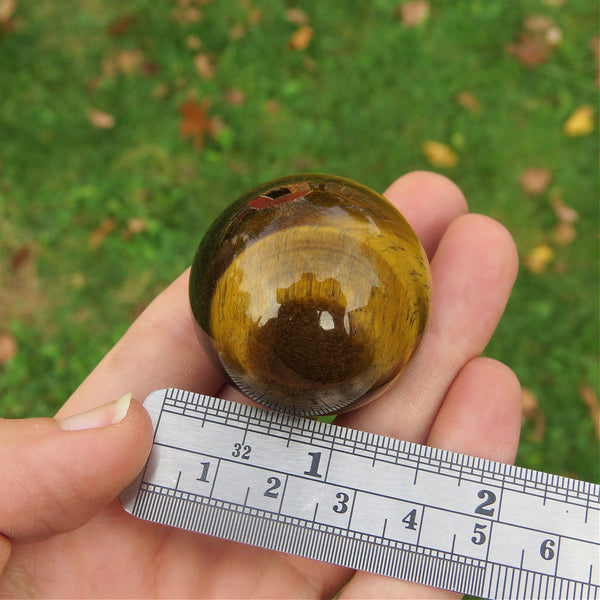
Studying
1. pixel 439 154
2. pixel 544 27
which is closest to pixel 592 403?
pixel 439 154

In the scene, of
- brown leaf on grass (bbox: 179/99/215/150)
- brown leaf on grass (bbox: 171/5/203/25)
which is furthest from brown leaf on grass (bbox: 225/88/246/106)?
brown leaf on grass (bbox: 171/5/203/25)

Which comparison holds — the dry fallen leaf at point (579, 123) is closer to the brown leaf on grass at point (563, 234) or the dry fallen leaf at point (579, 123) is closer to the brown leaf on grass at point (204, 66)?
the brown leaf on grass at point (563, 234)

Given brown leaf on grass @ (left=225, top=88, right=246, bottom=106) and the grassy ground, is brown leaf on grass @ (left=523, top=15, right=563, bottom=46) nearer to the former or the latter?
the grassy ground

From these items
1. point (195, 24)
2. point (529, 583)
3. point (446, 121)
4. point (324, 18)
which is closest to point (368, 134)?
point (446, 121)

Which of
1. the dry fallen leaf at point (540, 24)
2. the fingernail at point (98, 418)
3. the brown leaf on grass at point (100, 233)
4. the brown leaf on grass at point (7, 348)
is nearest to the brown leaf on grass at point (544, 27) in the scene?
the dry fallen leaf at point (540, 24)

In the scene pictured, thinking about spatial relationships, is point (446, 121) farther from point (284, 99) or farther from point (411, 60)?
point (284, 99)

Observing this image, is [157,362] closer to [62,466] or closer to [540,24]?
[62,466]
